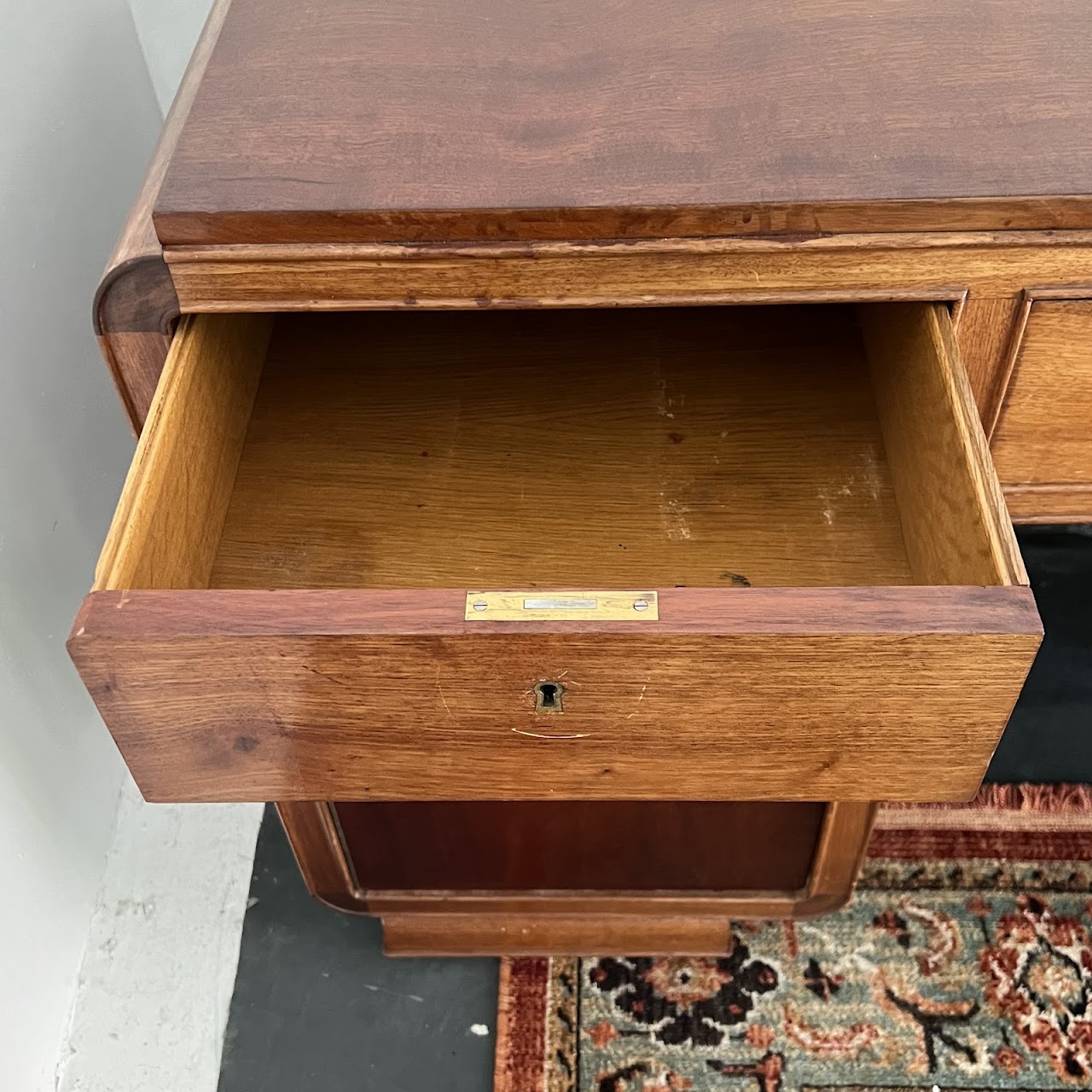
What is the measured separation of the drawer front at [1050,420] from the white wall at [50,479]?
0.64m

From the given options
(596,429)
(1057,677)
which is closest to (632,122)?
(596,429)

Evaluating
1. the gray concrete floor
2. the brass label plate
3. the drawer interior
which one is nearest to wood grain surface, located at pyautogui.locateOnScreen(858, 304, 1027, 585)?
the drawer interior

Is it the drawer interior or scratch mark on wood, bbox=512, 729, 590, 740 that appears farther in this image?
the drawer interior

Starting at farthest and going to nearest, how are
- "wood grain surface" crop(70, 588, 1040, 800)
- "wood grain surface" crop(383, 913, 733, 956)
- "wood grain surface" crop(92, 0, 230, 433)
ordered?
"wood grain surface" crop(383, 913, 733, 956) < "wood grain surface" crop(92, 0, 230, 433) < "wood grain surface" crop(70, 588, 1040, 800)

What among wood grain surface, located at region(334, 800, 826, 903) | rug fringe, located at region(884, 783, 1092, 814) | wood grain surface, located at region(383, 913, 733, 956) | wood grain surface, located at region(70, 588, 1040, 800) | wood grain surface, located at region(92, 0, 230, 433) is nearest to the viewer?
wood grain surface, located at region(70, 588, 1040, 800)

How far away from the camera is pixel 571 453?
766 millimetres

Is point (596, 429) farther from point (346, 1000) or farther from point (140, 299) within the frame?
point (346, 1000)

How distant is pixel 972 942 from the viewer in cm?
90

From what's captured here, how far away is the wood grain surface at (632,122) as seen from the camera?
589mm

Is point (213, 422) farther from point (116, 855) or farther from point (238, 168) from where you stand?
point (116, 855)

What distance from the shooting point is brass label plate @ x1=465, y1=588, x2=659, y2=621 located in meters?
0.52

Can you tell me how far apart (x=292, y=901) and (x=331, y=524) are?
383 millimetres

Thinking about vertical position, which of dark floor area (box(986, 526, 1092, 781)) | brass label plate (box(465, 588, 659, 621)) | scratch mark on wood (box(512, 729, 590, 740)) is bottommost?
dark floor area (box(986, 526, 1092, 781))

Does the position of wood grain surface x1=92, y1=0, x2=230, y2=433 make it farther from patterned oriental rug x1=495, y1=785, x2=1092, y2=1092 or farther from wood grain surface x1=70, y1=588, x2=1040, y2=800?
patterned oriental rug x1=495, y1=785, x2=1092, y2=1092
